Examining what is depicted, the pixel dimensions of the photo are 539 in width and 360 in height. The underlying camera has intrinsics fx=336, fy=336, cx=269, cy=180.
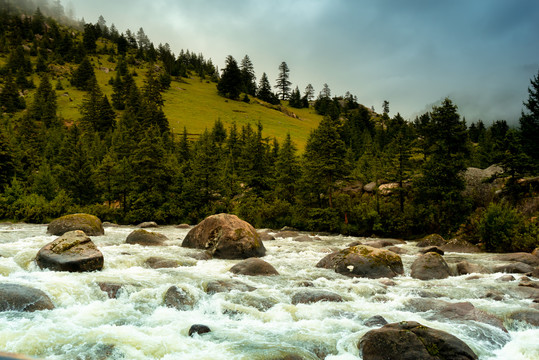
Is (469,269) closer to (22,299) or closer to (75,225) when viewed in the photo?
(22,299)

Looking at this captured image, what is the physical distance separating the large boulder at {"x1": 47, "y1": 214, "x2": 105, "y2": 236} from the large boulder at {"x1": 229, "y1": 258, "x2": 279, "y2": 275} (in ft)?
46.2

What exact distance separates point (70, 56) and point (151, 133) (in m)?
114

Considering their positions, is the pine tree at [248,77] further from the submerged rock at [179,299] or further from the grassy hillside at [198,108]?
the submerged rock at [179,299]

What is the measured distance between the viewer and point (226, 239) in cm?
1800

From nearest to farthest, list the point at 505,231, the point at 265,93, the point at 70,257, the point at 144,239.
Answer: the point at 70,257 → the point at 144,239 → the point at 505,231 → the point at 265,93

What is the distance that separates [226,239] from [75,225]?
12.5m

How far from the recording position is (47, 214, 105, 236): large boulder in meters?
22.5

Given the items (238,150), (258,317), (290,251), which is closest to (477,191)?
(290,251)

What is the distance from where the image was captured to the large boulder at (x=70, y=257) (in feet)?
40.5

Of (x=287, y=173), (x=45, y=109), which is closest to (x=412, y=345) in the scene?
(x=287, y=173)

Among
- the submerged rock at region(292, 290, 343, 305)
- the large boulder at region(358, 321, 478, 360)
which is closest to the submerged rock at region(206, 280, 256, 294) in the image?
the submerged rock at region(292, 290, 343, 305)

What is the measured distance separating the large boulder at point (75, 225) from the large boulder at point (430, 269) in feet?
67.3

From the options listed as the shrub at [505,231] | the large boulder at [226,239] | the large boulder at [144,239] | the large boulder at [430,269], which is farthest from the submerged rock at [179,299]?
the shrub at [505,231]

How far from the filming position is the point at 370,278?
14.0m
